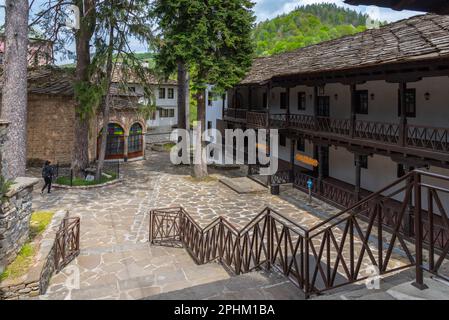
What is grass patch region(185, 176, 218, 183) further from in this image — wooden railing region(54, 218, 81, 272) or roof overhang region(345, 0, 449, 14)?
roof overhang region(345, 0, 449, 14)

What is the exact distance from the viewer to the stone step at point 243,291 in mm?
5043

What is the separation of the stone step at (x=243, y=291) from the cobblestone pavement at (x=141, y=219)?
1521mm

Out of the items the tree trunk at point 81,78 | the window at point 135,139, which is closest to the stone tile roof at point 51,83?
the tree trunk at point 81,78

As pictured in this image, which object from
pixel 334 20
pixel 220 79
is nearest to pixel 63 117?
pixel 220 79

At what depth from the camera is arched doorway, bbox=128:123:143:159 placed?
91.0 feet

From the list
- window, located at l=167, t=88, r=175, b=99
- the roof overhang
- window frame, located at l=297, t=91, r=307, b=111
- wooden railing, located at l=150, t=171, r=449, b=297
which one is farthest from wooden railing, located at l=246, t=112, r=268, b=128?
window, located at l=167, t=88, r=175, b=99

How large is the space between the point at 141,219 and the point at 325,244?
813 cm

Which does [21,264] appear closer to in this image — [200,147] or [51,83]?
Answer: [200,147]

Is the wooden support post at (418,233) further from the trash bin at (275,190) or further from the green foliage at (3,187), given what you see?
the trash bin at (275,190)

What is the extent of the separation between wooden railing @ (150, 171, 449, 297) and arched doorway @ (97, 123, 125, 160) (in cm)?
1431

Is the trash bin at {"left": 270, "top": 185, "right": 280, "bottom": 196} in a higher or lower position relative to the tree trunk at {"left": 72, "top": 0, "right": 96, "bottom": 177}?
lower

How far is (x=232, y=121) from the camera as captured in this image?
86.7 feet
